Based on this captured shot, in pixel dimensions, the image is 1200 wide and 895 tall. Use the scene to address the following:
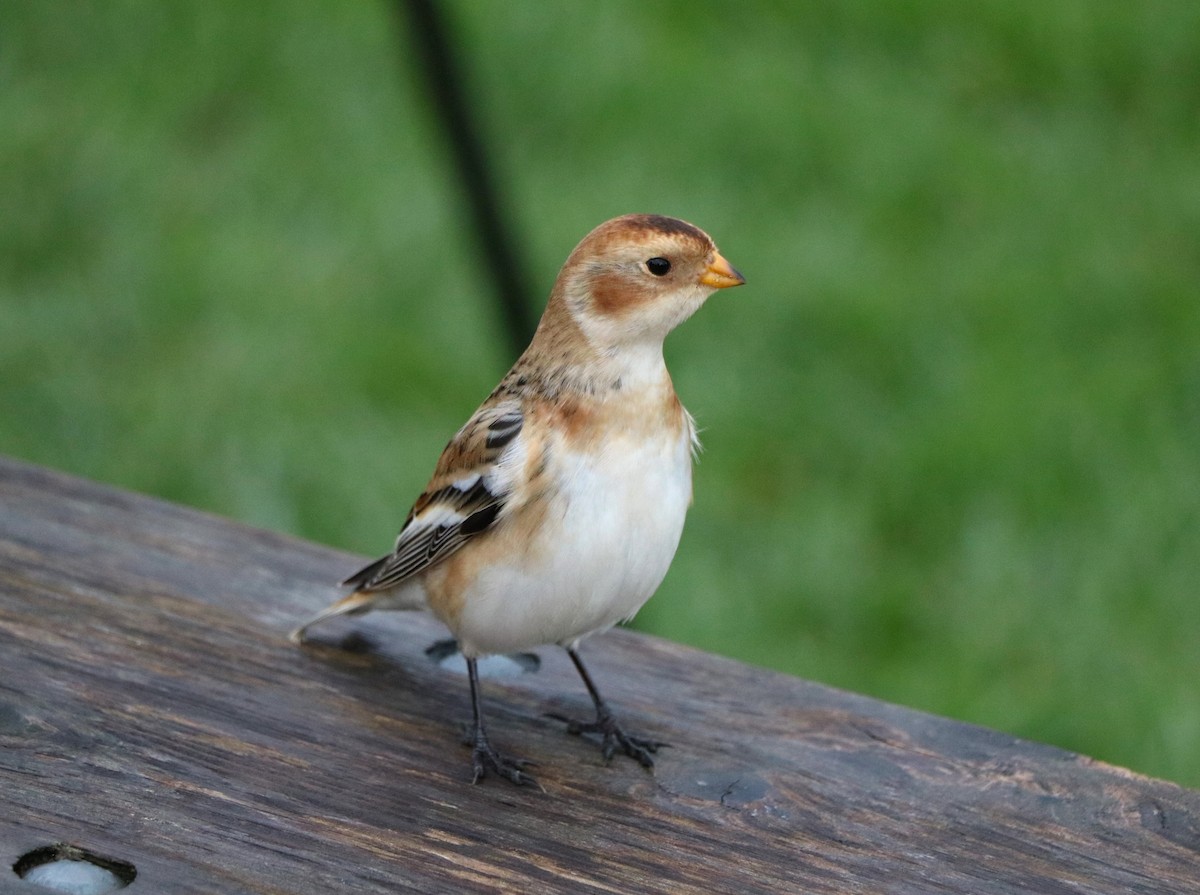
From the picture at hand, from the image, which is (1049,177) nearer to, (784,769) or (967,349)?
(967,349)

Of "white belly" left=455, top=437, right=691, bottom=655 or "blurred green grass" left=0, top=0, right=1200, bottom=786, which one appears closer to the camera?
"white belly" left=455, top=437, right=691, bottom=655

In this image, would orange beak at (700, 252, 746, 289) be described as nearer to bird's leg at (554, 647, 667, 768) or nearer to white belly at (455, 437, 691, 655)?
white belly at (455, 437, 691, 655)

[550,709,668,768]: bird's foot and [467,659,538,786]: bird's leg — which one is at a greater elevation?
[467,659,538,786]: bird's leg

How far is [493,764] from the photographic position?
110 inches

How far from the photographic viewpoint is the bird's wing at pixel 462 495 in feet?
10.2

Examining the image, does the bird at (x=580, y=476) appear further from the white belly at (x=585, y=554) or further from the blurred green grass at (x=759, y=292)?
the blurred green grass at (x=759, y=292)

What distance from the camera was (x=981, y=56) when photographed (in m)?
8.20

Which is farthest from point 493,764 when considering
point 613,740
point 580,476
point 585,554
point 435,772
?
point 580,476

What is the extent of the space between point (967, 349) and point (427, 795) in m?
4.32

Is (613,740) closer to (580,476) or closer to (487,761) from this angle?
(487,761)

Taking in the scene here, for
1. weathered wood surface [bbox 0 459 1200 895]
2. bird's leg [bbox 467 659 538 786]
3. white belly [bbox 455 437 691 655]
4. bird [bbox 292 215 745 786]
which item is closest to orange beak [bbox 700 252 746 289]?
bird [bbox 292 215 745 786]

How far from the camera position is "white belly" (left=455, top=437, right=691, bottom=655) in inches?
119

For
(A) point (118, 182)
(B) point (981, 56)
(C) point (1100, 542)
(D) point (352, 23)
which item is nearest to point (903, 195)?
(B) point (981, 56)

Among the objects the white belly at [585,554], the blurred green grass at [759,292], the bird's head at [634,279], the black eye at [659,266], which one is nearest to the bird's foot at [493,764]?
the white belly at [585,554]
